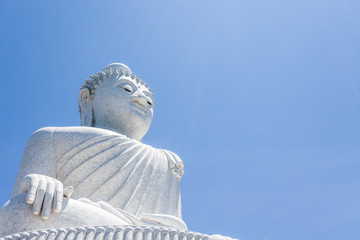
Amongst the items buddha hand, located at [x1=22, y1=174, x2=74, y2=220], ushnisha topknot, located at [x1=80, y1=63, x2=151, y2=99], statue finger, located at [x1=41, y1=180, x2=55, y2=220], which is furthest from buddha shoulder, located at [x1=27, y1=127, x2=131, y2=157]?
statue finger, located at [x1=41, y1=180, x2=55, y2=220]

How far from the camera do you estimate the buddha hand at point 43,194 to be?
3.88m

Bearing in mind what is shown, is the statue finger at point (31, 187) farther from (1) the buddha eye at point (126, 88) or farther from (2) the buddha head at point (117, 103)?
(1) the buddha eye at point (126, 88)

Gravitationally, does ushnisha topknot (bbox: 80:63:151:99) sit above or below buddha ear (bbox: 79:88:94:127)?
above

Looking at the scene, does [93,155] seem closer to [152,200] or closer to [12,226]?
[152,200]

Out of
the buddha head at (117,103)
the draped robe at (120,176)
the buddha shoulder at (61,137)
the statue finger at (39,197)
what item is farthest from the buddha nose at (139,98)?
the statue finger at (39,197)

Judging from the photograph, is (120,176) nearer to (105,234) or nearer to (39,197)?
(39,197)

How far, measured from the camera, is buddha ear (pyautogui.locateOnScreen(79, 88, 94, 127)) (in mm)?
6941

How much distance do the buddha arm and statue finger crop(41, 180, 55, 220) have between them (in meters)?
1.30

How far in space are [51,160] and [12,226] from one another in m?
1.90

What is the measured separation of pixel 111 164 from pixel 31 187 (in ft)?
5.89

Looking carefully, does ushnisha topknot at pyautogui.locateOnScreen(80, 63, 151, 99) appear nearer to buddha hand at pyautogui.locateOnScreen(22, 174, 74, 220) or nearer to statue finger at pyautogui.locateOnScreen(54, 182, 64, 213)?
buddha hand at pyautogui.locateOnScreen(22, 174, 74, 220)

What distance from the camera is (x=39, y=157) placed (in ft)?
18.3

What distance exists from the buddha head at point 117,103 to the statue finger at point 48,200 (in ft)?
8.84

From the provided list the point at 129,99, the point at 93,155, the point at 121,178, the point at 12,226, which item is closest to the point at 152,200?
the point at 121,178
